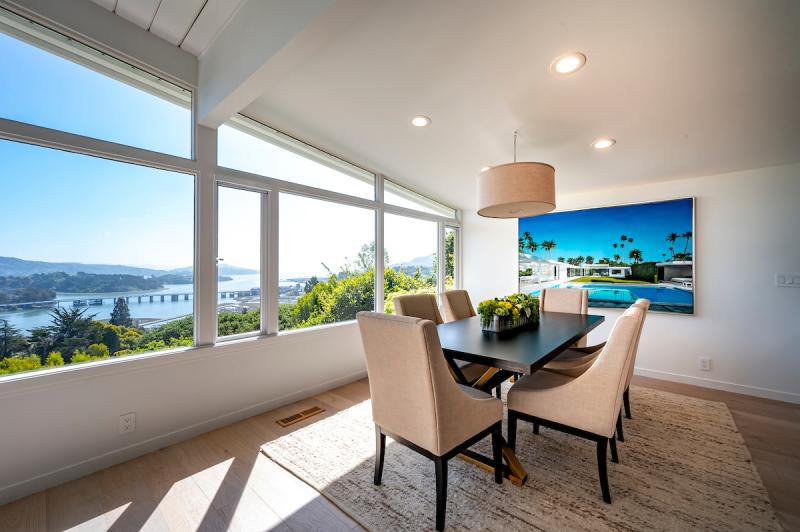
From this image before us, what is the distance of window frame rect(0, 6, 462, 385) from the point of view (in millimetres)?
1947

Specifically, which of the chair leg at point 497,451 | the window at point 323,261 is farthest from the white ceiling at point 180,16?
the chair leg at point 497,451

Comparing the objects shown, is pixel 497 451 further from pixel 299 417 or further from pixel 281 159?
pixel 281 159

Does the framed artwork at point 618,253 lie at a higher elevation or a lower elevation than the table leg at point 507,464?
higher

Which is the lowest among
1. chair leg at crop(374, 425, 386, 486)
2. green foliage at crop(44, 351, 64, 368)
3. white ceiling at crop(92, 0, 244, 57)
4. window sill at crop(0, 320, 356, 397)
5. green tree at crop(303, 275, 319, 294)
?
chair leg at crop(374, 425, 386, 486)

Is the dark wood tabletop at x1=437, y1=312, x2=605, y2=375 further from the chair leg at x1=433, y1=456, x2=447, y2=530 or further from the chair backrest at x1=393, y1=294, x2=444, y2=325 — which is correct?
the chair leg at x1=433, y1=456, x2=447, y2=530

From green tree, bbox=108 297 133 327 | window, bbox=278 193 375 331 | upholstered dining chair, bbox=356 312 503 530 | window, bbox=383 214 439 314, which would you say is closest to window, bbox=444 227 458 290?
window, bbox=383 214 439 314

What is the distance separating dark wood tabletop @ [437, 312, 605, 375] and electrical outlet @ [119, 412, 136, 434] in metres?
2.11

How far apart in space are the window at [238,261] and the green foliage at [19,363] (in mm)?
1003

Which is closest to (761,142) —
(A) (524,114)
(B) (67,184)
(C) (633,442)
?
(A) (524,114)

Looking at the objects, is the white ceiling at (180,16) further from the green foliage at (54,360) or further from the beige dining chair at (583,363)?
the beige dining chair at (583,363)


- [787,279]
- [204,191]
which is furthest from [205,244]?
[787,279]

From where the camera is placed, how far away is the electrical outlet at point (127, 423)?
213 centimetres

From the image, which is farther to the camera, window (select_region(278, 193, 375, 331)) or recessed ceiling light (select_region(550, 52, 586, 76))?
window (select_region(278, 193, 375, 331))

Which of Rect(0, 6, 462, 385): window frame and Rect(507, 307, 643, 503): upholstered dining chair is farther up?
Rect(0, 6, 462, 385): window frame
